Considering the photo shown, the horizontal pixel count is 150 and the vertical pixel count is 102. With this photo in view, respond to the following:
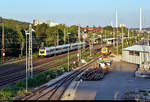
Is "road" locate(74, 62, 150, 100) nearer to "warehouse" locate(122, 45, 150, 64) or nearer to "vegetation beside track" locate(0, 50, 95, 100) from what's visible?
"vegetation beside track" locate(0, 50, 95, 100)

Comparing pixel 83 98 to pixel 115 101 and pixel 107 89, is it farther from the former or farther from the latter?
pixel 107 89

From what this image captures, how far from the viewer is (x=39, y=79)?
66.9 feet

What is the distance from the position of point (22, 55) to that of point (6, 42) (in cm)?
505

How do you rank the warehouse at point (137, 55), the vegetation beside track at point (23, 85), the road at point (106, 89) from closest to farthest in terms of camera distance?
the road at point (106, 89) → the vegetation beside track at point (23, 85) → the warehouse at point (137, 55)

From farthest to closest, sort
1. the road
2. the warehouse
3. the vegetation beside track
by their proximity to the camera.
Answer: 1. the warehouse
2. the vegetation beside track
3. the road

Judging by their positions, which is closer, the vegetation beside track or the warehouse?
the vegetation beside track

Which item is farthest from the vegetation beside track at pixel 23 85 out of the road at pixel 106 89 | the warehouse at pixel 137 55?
the warehouse at pixel 137 55

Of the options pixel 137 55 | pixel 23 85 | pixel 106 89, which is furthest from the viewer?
pixel 137 55

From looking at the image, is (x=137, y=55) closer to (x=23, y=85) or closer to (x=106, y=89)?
(x=106, y=89)

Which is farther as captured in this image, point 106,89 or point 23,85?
point 23,85

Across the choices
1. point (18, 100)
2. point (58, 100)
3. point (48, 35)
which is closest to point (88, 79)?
point (58, 100)

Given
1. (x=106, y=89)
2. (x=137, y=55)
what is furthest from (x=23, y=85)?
(x=137, y=55)

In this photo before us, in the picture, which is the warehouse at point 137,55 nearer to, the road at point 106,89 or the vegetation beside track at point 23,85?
the road at point 106,89

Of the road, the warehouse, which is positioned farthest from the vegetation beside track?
the warehouse
